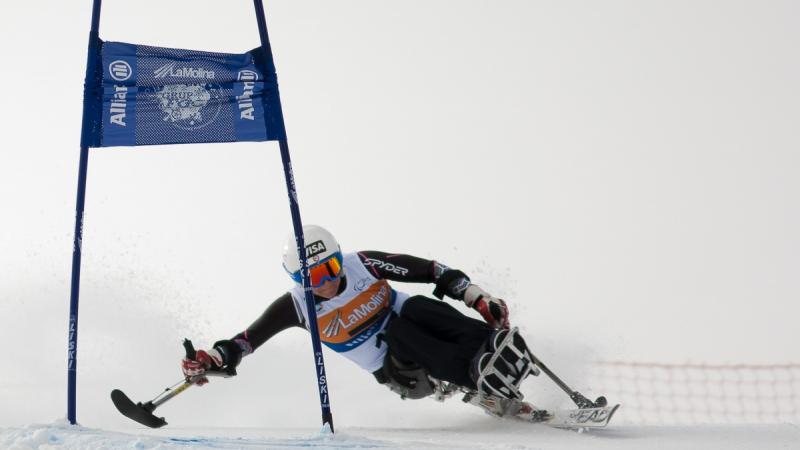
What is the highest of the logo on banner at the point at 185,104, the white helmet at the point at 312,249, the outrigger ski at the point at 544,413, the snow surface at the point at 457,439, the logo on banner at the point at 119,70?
the logo on banner at the point at 119,70

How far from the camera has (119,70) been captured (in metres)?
4.93

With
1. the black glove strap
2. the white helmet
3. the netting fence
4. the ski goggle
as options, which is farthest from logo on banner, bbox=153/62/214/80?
the netting fence

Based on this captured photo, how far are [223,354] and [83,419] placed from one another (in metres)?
2.62

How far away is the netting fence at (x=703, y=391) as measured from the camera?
10.3 meters

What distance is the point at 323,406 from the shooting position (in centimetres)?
474

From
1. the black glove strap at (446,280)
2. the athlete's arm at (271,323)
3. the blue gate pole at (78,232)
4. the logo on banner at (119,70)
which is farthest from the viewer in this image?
the black glove strap at (446,280)

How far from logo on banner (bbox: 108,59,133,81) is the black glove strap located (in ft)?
7.94

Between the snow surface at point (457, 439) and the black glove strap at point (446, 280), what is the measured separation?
3.31ft

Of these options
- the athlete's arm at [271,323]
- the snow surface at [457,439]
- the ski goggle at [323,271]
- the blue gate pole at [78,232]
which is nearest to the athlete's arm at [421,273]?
the ski goggle at [323,271]

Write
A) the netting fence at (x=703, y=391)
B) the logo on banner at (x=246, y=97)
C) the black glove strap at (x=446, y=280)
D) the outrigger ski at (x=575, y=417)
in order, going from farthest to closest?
1. the netting fence at (x=703, y=391)
2. the black glove strap at (x=446, y=280)
3. the outrigger ski at (x=575, y=417)
4. the logo on banner at (x=246, y=97)

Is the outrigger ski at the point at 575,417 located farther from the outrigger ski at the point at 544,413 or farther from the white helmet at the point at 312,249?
the white helmet at the point at 312,249

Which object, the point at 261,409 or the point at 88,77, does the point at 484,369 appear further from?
the point at 261,409

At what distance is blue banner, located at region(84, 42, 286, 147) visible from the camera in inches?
194

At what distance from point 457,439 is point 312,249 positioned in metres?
1.51
